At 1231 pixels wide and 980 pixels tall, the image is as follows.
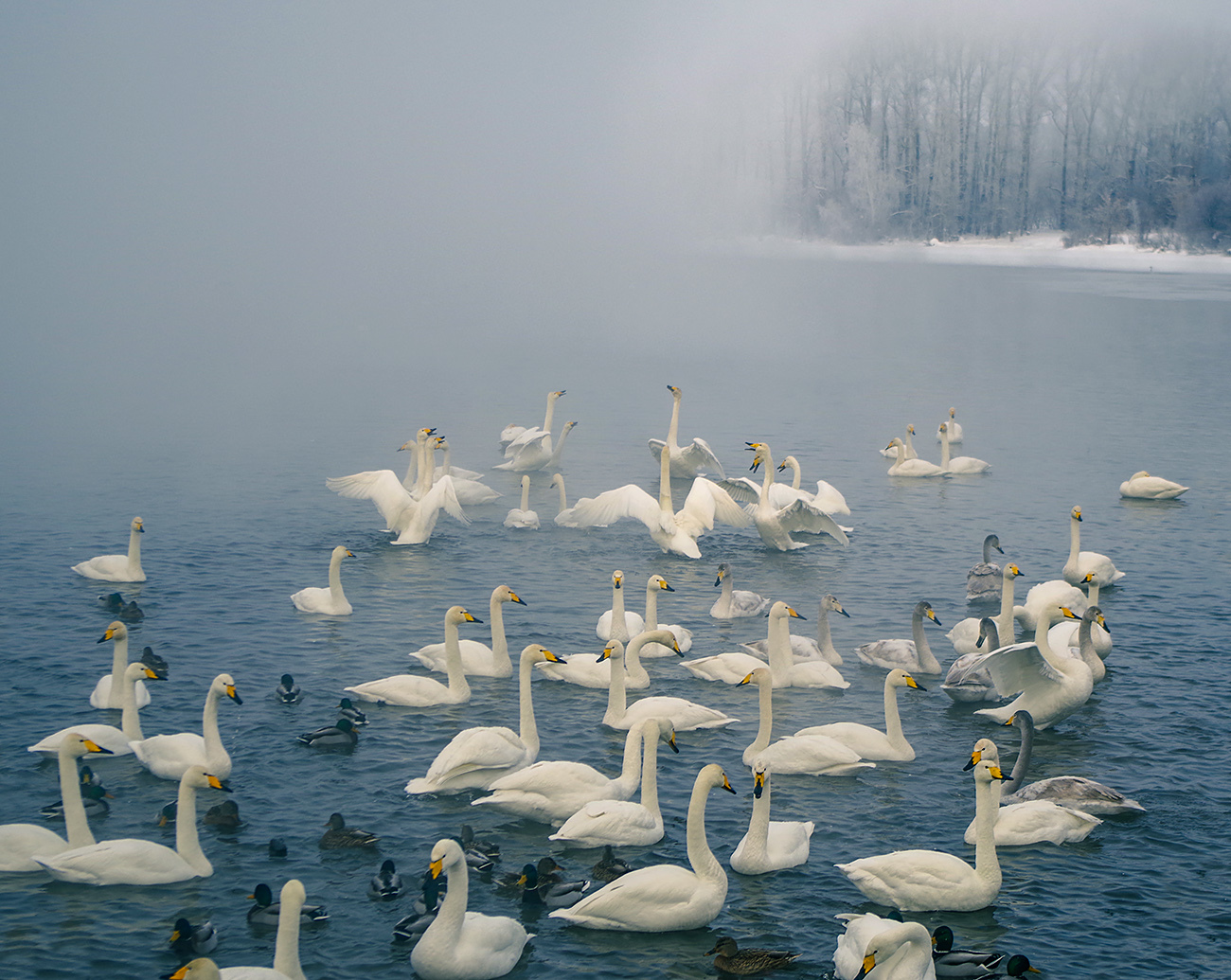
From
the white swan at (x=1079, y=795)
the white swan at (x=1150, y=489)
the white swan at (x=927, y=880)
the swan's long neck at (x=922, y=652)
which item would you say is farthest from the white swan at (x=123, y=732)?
the white swan at (x=1150, y=489)

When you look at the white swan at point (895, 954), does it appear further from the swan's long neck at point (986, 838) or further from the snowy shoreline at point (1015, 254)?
the snowy shoreline at point (1015, 254)

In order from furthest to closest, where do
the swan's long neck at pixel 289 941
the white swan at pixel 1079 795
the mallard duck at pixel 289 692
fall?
the mallard duck at pixel 289 692 → the white swan at pixel 1079 795 → the swan's long neck at pixel 289 941

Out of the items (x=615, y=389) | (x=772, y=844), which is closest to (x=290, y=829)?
(x=772, y=844)

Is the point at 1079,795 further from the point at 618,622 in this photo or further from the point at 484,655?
the point at 484,655

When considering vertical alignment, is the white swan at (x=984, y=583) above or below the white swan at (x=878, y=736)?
above

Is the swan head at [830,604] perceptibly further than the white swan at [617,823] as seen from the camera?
Yes

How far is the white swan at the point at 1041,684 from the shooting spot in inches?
512

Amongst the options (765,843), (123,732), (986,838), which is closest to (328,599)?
(123,732)

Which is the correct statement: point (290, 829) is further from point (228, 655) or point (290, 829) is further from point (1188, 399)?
point (1188, 399)

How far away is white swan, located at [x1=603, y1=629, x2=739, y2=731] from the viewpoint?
13039 millimetres

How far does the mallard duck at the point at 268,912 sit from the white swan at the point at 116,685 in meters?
4.39

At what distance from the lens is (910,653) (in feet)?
50.2

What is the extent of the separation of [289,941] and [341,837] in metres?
2.13

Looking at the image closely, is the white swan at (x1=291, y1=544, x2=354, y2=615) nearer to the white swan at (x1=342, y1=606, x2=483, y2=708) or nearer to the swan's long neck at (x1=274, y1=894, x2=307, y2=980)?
the white swan at (x1=342, y1=606, x2=483, y2=708)
